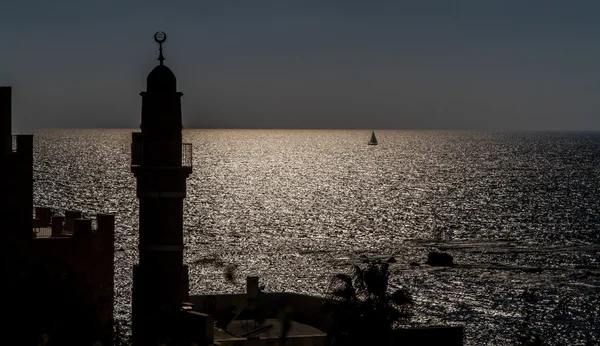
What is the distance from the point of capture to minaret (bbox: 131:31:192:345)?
28969 millimetres

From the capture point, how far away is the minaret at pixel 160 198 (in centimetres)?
2897

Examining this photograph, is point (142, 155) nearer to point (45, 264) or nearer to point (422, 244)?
point (45, 264)

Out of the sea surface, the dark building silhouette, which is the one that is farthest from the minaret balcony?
the sea surface

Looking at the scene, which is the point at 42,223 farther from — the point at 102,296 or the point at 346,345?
the point at 346,345

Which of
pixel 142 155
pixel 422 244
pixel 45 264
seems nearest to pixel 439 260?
pixel 422 244

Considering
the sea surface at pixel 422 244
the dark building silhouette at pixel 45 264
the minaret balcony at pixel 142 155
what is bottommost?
the sea surface at pixel 422 244

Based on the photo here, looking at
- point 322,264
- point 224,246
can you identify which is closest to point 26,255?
point 322,264

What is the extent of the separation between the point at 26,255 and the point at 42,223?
4.44 m

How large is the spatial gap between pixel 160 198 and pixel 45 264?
420cm

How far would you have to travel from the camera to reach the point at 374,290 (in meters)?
30.0

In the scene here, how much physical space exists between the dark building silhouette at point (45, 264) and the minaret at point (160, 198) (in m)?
1.66

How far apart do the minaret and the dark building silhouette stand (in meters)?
1.66

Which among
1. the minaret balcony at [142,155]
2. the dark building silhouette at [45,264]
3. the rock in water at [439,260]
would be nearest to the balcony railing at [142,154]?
the minaret balcony at [142,155]

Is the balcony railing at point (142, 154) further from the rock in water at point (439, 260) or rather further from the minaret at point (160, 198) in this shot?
the rock in water at point (439, 260)
